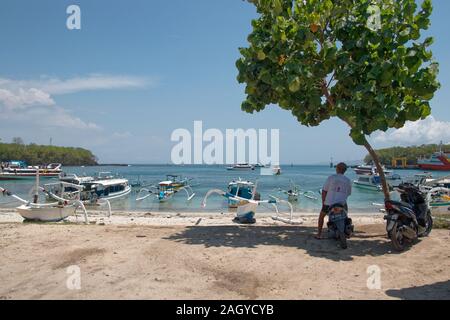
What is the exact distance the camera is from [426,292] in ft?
19.2

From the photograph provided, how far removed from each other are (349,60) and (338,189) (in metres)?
3.29

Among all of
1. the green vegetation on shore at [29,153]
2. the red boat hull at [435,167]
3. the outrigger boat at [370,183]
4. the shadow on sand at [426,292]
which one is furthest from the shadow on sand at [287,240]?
the green vegetation on shore at [29,153]

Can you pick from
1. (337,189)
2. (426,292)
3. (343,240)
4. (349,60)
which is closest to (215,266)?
(343,240)

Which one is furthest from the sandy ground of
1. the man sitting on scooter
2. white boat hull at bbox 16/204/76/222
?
white boat hull at bbox 16/204/76/222

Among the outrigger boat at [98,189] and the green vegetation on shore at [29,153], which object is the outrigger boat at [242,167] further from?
the outrigger boat at [98,189]

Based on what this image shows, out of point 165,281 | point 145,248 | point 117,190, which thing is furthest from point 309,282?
point 117,190

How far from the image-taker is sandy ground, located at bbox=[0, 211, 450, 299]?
5.81m

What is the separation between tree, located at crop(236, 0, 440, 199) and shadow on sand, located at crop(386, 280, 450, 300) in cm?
411

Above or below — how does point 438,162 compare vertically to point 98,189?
above

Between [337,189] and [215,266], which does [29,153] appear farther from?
[215,266]

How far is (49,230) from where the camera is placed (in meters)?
11.0

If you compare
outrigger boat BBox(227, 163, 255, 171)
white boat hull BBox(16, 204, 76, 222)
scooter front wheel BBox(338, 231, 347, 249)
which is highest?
scooter front wheel BBox(338, 231, 347, 249)

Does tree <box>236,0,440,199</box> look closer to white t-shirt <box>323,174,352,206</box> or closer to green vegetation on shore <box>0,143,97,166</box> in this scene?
white t-shirt <box>323,174,352,206</box>

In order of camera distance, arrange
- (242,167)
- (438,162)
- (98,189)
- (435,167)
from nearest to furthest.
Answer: (98,189) < (438,162) < (435,167) < (242,167)
